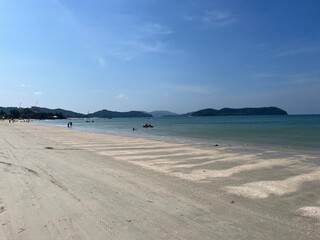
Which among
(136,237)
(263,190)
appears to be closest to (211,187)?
(263,190)

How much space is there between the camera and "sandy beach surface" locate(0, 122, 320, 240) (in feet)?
20.5

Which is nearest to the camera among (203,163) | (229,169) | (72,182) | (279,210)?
(279,210)

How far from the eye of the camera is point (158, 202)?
27.2 feet

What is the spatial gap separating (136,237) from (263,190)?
5060mm

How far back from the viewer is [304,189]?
9.97m

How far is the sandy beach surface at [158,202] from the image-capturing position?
6.25 m

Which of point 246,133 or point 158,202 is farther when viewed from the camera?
point 246,133

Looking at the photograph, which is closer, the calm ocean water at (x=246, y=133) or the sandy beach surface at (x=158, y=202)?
the sandy beach surface at (x=158, y=202)

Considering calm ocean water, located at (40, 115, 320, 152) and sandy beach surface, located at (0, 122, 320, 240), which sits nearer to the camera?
sandy beach surface, located at (0, 122, 320, 240)

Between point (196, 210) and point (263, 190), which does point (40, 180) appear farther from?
point (263, 190)

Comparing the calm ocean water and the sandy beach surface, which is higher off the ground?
the sandy beach surface

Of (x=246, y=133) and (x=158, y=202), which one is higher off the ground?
(x=158, y=202)

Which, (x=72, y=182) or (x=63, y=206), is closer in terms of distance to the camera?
(x=63, y=206)

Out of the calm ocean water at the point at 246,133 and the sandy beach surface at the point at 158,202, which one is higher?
the sandy beach surface at the point at 158,202
